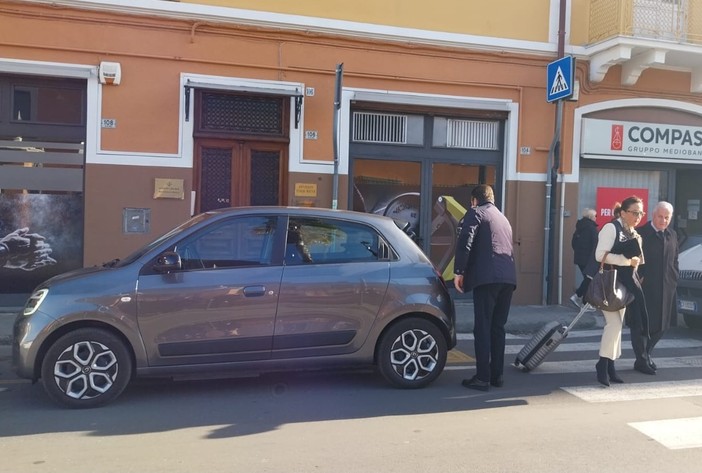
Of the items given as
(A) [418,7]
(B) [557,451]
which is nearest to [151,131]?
(A) [418,7]

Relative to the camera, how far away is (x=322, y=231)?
19.9 feet

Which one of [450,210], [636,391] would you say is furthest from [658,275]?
[450,210]

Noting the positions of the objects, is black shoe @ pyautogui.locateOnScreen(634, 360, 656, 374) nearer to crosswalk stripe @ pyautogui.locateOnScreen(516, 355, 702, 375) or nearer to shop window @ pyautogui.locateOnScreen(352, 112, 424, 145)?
crosswalk stripe @ pyautogui.locateOnScreen(516, 355, 702, 375)

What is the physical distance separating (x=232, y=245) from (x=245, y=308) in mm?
609

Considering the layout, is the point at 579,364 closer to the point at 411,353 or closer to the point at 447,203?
the point at 411,353

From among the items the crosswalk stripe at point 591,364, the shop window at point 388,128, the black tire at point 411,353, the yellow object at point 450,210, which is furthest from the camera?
the yellow object at point 450,210

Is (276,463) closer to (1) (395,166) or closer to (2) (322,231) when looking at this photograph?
(2) (322,231)

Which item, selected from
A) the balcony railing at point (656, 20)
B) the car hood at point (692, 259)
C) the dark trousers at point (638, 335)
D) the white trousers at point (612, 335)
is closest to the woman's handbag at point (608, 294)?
the white trousers at point (612, 335)

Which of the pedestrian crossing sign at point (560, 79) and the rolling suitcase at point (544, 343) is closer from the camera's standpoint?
the rolling suitcase at point (544, 343)

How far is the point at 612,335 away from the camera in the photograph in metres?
6.35

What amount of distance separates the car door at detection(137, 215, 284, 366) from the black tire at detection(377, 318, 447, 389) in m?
1.12

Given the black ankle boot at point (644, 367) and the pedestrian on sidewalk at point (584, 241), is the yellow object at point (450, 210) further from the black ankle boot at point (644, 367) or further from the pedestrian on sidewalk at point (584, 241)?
the black ankle boot at point (644, 367)

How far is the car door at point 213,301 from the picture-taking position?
5508 millimetres

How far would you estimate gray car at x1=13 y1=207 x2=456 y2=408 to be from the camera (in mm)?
5395
